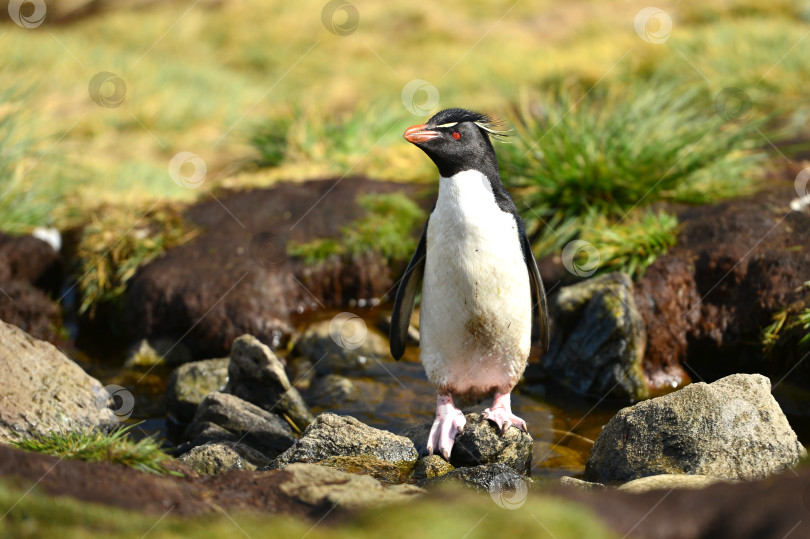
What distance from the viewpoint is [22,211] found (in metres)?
7.93

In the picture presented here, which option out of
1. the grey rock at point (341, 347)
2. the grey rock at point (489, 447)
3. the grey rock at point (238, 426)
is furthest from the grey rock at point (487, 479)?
the grey rock at point (341, 347)

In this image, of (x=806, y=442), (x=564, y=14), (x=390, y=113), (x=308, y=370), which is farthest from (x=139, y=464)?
(x=564, y=14)

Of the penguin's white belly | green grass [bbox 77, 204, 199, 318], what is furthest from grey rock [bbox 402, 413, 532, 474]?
green grass [bbox 77, 204, 199, 318]

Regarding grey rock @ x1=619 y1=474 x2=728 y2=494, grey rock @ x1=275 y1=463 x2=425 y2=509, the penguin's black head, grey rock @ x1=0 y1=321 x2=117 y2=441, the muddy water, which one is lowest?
the muddy water

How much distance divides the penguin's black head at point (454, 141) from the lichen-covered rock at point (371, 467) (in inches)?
64.1

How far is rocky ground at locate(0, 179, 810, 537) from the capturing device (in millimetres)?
3113

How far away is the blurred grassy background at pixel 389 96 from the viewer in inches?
292

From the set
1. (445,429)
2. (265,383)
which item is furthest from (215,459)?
(445,429)

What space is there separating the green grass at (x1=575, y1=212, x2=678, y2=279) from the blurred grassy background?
0.34 meters

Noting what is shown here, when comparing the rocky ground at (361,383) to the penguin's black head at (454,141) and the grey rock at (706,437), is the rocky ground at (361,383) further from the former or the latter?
the penguin's black head at (454,141)

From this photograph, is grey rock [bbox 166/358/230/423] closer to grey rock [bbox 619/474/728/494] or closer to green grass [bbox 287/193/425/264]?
green grass [bbox 287/193/425/264]

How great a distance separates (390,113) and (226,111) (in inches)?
171

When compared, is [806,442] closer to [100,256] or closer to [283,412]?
[283,412]

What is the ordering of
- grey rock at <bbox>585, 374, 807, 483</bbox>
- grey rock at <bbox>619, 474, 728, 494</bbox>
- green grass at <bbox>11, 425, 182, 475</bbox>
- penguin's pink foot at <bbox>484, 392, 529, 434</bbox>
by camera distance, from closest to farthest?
green grass at <bbox>11, 425, 182, 475</bbox>, grey rock at <bbox>619, 474, 728, 494</bbox>, grey rock at <bbox>585, 374, 807, 483</bbox>, penguin's pink foot at <bbox>484, 392, 529, 434</bbox>
